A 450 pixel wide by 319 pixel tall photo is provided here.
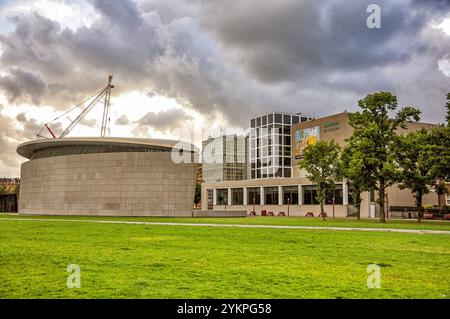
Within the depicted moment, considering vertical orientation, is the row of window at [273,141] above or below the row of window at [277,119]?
below

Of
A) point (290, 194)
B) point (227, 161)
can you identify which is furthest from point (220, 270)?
point (227, 161)

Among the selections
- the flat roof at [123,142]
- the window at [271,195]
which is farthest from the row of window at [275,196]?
the flat roof at [123,142]

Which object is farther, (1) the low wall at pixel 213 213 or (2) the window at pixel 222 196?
(2) the window at pixel 222 196

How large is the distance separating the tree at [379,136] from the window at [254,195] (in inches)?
2098

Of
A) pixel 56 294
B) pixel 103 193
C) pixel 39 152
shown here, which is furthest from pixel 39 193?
pixel 56 294

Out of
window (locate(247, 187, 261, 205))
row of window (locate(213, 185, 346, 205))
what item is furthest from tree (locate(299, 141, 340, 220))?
window (locate(247, 187, 261, 205))

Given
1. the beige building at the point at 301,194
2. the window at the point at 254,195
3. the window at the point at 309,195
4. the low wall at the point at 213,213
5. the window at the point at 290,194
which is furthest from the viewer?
the window at the point at 254,195

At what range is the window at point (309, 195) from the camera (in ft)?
303

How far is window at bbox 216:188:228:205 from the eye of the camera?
115m

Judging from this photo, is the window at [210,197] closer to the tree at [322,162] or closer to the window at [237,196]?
the window at [237,196]

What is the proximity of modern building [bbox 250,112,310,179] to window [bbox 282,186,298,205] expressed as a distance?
1076 inches

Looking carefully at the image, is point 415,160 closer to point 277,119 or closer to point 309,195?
point 309,195

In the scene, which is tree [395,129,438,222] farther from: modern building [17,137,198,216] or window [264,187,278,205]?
window [264,187,278,205]

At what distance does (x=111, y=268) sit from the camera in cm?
1334
